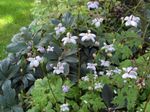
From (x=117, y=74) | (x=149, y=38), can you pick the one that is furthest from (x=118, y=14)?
(x=117, y=74)

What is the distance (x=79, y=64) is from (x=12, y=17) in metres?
2.97

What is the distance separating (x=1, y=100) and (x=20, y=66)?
26 centimetres

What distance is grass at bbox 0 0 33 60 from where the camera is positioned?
4908mm

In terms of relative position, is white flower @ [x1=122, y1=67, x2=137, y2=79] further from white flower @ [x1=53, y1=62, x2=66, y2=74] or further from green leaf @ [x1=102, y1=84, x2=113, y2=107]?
white flower @ [x1=53, y1=62, x2=66, y2=74]

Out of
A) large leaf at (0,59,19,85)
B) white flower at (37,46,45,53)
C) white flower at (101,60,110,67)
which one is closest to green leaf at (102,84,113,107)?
white flower at (101,60,110,67)

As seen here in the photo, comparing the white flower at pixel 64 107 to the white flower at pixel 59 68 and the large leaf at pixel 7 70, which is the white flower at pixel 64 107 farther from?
the large leaf at pixel 7 70

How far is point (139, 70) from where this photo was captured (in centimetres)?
209

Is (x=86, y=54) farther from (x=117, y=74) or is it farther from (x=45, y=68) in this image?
(x=117, y=74)

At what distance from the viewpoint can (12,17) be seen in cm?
529

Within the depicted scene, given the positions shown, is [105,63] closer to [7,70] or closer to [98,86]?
[98,86]

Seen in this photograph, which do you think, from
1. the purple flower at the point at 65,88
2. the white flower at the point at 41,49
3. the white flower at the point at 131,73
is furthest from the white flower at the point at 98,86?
the white flower at the point at 41,49

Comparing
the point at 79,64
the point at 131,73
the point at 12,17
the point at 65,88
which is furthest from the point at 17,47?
the point at 12,17

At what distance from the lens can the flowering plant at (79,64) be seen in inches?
84.4

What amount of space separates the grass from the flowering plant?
1914 mm
